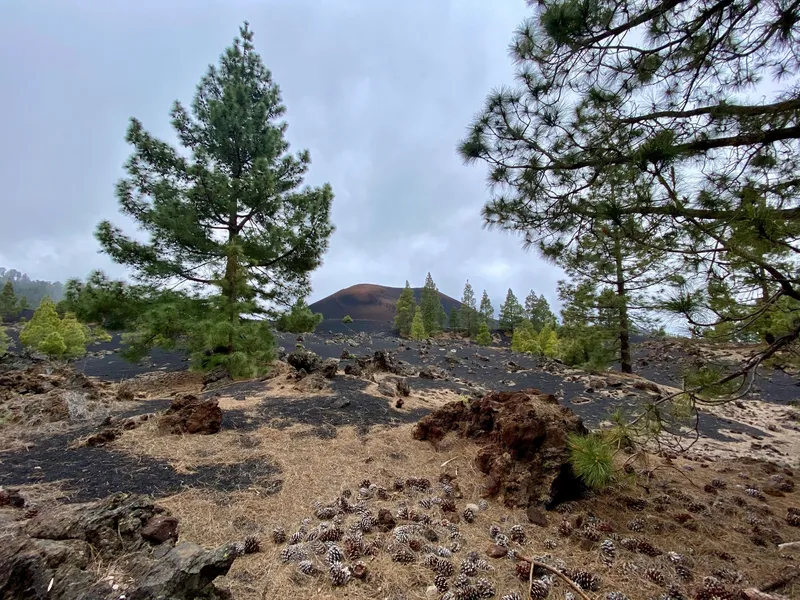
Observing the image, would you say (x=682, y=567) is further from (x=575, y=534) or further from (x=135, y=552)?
(x=135, y=552)

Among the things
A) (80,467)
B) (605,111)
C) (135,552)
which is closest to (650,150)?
(605,111)

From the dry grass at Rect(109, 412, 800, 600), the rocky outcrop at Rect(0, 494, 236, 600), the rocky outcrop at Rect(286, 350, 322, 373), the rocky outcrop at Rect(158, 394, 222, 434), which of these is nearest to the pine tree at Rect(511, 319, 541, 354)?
the rocky outcrop at Rect(286, 350, 322, 373)

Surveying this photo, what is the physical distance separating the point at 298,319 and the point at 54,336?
31.4ft

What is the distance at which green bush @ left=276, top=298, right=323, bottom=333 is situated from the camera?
9.55 m

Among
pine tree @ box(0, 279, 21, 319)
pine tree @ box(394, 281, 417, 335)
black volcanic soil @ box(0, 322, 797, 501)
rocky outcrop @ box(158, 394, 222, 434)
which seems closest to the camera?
black volcanic soil @ box(0, 322, 797, 501)

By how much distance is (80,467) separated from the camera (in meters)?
2.99

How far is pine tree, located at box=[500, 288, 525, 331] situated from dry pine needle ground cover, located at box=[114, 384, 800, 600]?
32983 mm

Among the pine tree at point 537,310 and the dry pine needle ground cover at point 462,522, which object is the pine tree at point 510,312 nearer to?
the pine tree at point 537,310

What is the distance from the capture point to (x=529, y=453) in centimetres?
287

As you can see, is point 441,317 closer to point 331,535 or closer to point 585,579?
point 331,535

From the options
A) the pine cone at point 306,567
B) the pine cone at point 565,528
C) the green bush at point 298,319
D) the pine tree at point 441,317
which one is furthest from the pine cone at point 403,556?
the pine tree at point 441,317

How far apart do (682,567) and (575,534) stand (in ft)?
1.69

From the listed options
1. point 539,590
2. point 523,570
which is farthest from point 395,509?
point 539,590

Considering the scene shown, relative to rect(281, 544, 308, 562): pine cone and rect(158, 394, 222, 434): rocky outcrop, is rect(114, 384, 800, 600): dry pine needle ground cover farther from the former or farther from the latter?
rect(158, 394, 222, 434): rocky outcrop
